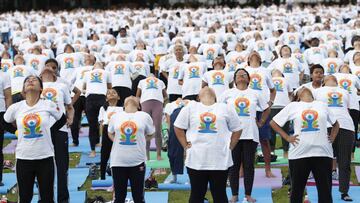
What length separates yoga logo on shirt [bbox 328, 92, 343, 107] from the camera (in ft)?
39.2

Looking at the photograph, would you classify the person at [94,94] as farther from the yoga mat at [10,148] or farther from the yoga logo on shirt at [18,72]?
the yoga mat at [10,148]

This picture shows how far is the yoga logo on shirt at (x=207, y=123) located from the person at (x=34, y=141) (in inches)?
67.2

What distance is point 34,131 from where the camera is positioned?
10430mm

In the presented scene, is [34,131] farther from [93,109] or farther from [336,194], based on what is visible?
[93,109]

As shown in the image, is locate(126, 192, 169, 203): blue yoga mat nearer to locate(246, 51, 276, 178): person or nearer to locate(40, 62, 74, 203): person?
locate(40, 62, 74, 203): person

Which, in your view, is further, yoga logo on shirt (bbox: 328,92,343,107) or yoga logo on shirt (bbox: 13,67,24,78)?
yoga logo on shirt (bbox: 13,67,24,78)

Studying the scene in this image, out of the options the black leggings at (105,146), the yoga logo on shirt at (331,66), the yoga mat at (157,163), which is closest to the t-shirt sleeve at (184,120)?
the black leggings at (105,146)

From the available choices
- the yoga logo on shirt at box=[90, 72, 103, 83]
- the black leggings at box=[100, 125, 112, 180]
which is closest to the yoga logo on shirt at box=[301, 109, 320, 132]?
the black leggings at box=[100, 125, 112, 180]

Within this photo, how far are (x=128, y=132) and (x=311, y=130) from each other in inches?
85.2

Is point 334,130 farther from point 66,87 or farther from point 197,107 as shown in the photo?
point 66,87

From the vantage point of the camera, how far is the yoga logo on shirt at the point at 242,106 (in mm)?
11883

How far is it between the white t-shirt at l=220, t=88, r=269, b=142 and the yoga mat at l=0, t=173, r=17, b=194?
3496 mm

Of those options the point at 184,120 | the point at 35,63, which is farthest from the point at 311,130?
the point at 35,63

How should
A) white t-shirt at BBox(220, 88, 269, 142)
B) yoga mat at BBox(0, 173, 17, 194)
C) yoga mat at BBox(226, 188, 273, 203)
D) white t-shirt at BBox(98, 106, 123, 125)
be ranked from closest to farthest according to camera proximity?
white t-shirt at BBox(220, 88, 269, 142) < yoga mat at BBox(226, 188, 273, 203) < white t-shirt at BBox(98, 106, 123, 125) < yoga mat at BBox(0, 173, 17, 194)
